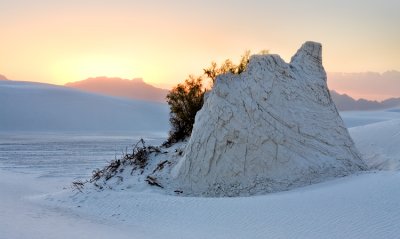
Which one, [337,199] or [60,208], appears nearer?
[337,199]

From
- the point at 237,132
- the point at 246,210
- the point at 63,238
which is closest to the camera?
the point at 63,238

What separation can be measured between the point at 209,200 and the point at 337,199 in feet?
10.3

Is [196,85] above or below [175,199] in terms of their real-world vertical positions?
above

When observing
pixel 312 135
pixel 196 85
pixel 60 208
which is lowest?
pixel 60 208

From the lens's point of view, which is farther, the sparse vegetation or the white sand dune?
the white sand dune

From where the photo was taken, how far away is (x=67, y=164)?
2675 cm

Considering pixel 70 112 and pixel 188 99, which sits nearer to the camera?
pixel 188 99

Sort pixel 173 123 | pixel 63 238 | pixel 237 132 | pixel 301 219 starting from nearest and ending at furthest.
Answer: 1. pixel 63 238
2. pixel 301 219
3. pixel 237 132
4. pixel 173 123

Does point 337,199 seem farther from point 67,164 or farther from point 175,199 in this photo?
point 67,164

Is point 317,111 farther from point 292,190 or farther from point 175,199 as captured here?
point 175,199

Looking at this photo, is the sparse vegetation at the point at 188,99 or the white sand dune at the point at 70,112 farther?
the white sand dune at the point at 70,112

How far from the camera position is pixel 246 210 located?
37.6 ft

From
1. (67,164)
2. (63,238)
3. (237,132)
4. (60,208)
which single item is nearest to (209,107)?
(237,132)

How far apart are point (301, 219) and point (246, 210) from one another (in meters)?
1.44
